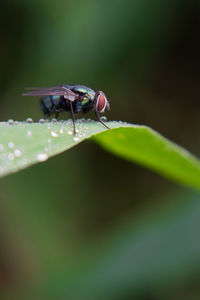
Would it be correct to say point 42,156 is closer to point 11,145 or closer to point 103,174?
point 11,145

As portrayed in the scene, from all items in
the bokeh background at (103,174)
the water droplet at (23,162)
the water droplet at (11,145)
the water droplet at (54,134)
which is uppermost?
the water droplet at (23,162)

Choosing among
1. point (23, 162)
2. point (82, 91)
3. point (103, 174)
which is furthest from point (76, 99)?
point (103, 174)

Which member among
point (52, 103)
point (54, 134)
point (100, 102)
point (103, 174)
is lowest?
point (103, 174)

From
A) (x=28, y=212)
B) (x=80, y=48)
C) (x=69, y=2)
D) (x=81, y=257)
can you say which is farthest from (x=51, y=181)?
(x=69, y=2)

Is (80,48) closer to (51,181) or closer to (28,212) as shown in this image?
(51,181)

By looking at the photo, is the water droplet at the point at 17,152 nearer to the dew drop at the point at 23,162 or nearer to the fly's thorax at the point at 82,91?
the dew drop at the point at 23,162

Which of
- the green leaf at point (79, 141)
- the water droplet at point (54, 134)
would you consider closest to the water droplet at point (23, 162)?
the green leaf at point (79, 141)

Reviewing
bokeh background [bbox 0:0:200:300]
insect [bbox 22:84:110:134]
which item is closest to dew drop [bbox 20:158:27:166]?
insect [bbox 22:84:110:134]
